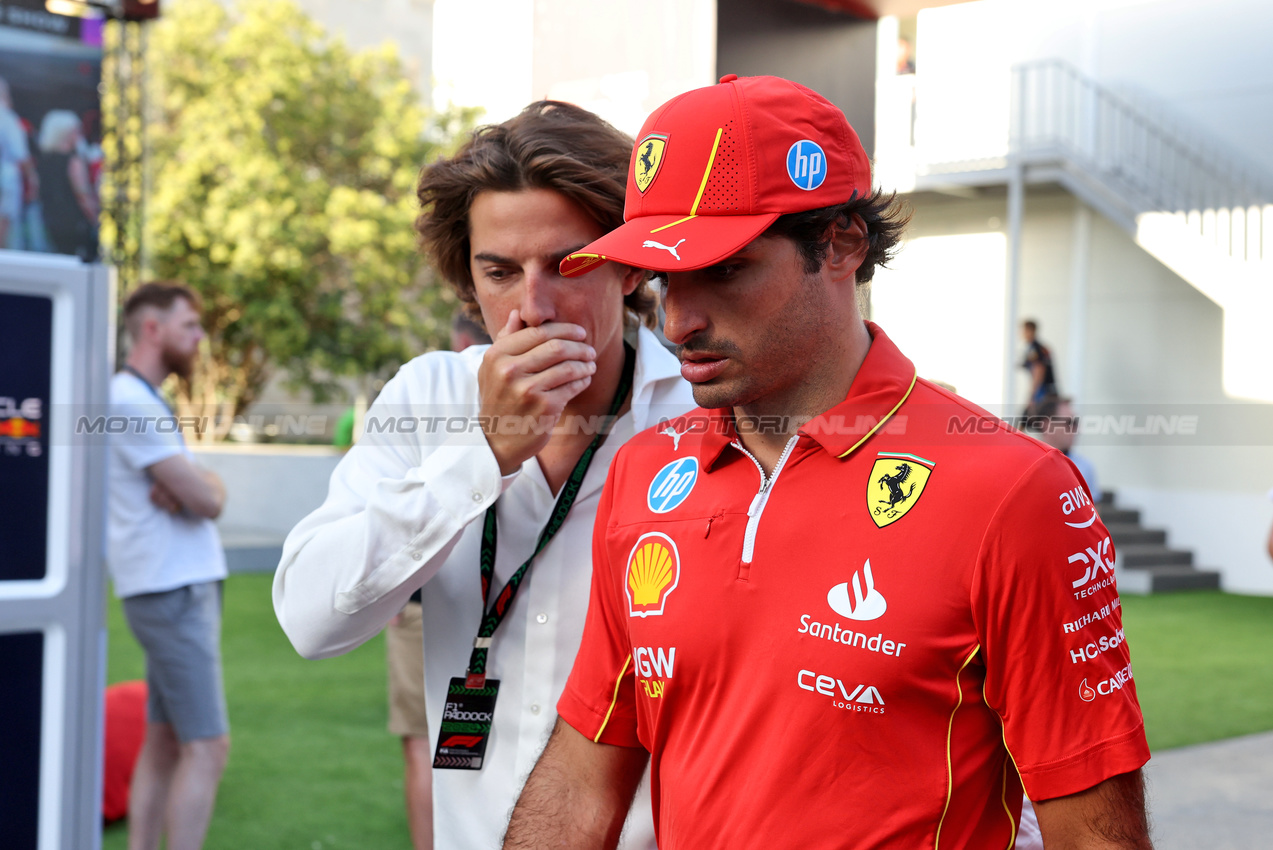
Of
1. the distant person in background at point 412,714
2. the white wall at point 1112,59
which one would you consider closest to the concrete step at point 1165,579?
the white wall at point 1112,59

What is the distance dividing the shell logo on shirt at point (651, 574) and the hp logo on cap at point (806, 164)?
1.73ft

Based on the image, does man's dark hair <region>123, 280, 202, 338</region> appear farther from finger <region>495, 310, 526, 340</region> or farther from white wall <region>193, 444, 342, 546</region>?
white wall <region>193, 444, 342, 546</region>

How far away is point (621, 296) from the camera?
217 centimetres

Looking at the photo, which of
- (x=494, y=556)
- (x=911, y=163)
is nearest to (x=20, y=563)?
(x=494, y=556)

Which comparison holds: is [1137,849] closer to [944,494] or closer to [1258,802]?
[944,494]

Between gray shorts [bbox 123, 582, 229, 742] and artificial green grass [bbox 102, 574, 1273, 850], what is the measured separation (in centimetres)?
92

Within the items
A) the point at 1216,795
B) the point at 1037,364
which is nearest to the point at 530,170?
the point at 1216,795

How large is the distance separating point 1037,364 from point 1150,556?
257 cm

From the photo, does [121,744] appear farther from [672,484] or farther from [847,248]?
[847,248]

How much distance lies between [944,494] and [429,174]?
4.10ft

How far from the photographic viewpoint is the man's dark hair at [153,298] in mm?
4621

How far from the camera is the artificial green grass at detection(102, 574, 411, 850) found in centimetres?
506

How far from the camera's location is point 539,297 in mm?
1975

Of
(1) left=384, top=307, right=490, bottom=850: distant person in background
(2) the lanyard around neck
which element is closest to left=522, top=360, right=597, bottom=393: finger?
(1) left=384, top=307, right=490, bottom=850: distant person in background
